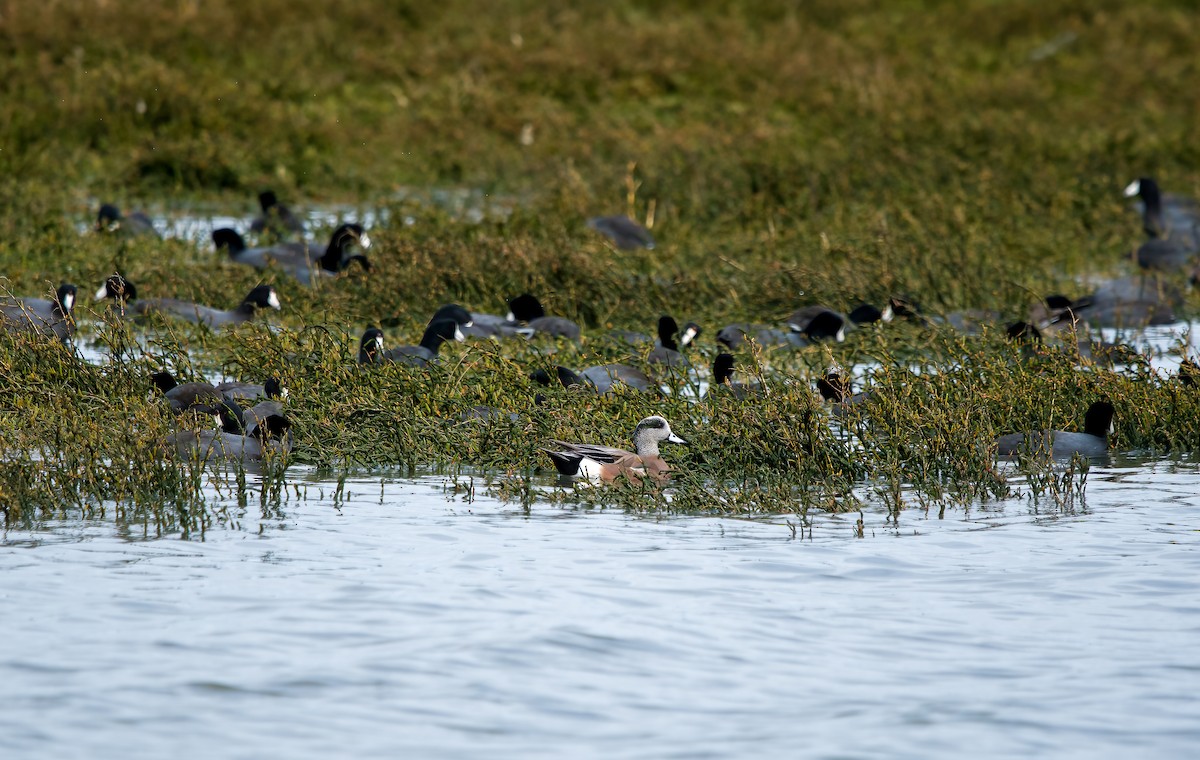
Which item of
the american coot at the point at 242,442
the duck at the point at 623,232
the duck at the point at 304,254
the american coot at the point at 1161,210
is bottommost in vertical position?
the american coot at the point at 242,442

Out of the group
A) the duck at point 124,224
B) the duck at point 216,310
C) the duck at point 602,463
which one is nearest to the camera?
the duck at point 602,463

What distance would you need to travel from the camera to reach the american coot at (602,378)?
1015cm

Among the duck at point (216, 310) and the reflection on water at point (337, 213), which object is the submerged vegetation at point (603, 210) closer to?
the reflection on water at point (337, 213)

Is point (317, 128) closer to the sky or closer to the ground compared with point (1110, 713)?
closer to the sky

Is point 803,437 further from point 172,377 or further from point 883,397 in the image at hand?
point 172,377

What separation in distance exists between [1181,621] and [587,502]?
3.00m

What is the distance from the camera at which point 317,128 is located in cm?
2248

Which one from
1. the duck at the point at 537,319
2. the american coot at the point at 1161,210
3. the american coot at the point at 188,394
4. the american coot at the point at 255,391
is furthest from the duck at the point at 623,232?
the american coot at the point at 188,394

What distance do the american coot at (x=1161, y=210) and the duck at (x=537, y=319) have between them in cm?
816

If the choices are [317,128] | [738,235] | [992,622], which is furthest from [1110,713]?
[317,128]

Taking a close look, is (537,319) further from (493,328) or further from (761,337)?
(761,337)

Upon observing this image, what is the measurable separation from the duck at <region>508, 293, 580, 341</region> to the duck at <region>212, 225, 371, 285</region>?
5.31ft

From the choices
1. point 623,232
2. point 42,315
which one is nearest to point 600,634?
point 42,315

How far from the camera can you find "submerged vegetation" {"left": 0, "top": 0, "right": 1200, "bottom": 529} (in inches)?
348
